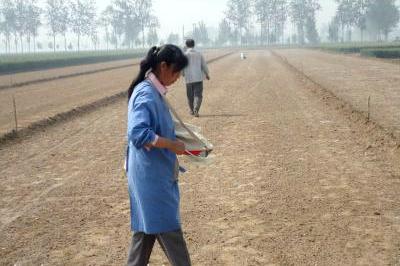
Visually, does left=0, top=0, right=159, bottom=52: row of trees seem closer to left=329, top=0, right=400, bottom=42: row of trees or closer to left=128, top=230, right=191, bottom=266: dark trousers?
left=329, top=0, right=400, bottom=42: row of trees

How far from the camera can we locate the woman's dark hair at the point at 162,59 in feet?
9.38

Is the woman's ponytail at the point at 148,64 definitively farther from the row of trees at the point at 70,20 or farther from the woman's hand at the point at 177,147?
the row of trees at the point at 70,20

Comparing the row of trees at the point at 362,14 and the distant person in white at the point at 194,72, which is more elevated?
the row of trees at the point at 362,14

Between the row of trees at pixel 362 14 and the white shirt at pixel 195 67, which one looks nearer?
the white shirt at pixel 195 67

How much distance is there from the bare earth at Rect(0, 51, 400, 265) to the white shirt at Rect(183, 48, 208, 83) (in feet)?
5.09

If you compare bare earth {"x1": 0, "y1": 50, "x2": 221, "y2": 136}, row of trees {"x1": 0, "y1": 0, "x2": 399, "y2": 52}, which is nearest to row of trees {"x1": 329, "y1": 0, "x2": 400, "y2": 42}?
row of trees {"x1": 0, "y1": 0, "x2": 399, "y2": 52}

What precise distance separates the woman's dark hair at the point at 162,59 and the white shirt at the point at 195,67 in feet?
29.2

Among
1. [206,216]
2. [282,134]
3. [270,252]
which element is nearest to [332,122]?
[282,134]

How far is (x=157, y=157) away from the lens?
2.85m

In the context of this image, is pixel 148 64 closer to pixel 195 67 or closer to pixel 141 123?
pixel 141 123

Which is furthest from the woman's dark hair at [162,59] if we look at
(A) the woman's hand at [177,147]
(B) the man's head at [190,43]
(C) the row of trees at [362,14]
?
(C) the row of trees at [362,14]

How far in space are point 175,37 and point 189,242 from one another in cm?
13954

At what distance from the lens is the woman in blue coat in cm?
279

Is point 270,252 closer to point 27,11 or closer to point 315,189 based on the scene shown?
point 315,189
